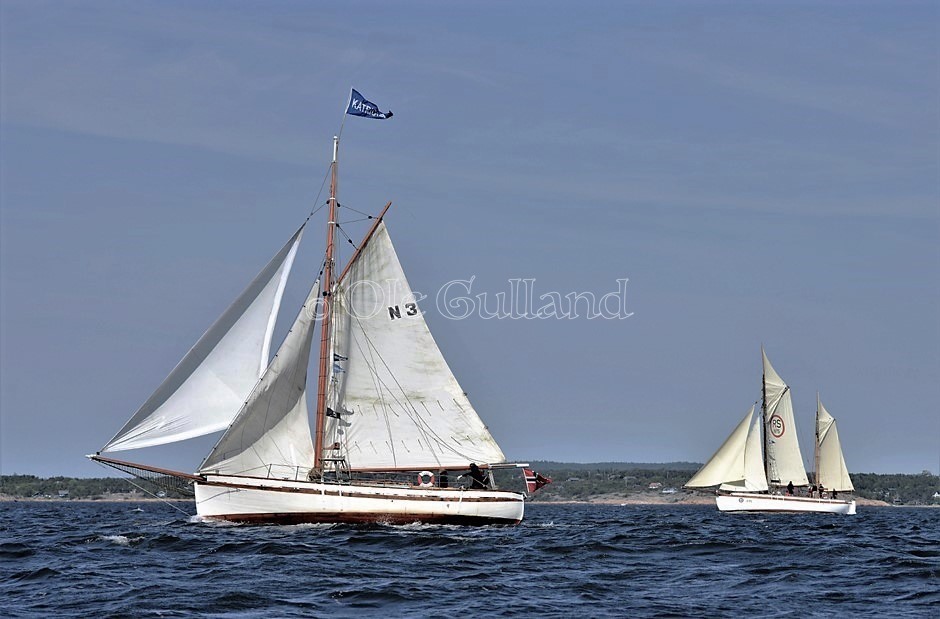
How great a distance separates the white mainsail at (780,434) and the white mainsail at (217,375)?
226ft

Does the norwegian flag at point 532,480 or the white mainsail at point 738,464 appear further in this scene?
the white mainsail at point 738,464

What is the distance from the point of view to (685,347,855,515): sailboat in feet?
354

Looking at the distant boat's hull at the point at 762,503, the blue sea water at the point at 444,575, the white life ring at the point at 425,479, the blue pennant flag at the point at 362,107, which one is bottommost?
the blue sea water at the point at 444,575

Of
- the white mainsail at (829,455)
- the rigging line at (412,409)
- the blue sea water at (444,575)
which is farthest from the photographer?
the white mainsail at (829,455)

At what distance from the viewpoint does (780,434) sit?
112 m

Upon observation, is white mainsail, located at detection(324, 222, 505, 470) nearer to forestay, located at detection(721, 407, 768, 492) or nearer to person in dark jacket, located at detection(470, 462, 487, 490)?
person in dark jacket, located at detection(470, 462, 487, 490)

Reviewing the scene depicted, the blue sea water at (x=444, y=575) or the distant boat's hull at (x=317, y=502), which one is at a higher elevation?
the distant boat's hull at (x=317, y=502)

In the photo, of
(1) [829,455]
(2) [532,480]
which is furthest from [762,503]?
(2) [532,480]

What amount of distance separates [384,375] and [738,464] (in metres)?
61.5

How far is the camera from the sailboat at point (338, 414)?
50.8 metres

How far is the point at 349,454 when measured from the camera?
54312 mm

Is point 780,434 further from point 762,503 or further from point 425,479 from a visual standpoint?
point 425,479

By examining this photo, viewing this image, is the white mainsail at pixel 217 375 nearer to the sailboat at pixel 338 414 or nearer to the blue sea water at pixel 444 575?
the sailboat at pixel 338 414

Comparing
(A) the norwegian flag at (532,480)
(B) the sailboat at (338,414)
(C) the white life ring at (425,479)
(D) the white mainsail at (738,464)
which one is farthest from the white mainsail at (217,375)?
(D) the white mainsail at (738,464)
